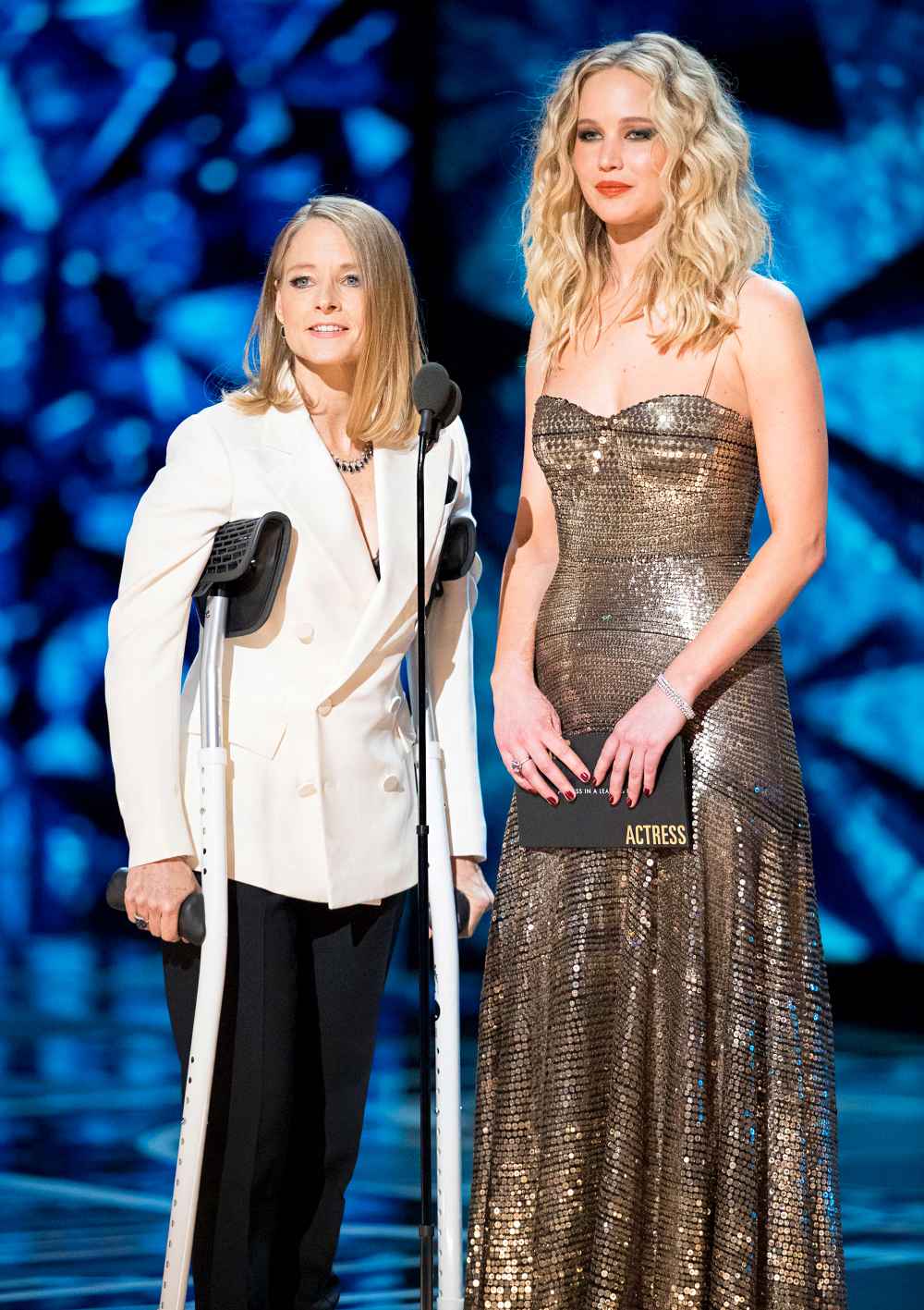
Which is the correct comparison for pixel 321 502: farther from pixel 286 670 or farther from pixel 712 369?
pixel 712 369

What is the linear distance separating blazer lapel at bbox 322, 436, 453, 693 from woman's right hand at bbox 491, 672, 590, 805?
0.21 m

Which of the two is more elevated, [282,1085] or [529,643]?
[529,643]

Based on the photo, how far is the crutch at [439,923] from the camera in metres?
2.19

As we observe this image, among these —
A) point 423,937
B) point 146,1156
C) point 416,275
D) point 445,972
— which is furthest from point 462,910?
point 416,275

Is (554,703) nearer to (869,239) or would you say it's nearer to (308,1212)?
(308,1212)

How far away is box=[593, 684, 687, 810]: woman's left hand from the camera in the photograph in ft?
7.38

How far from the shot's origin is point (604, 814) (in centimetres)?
229

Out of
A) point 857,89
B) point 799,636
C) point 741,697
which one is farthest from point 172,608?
point 857,89

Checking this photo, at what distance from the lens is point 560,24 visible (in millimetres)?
6441

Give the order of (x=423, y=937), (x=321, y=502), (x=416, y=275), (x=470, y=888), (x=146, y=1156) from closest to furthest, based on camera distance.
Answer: (x=423, y=937), (x=321, y=502), (x=470, y=888), (x=146, y=1156), (x=416, y=275)

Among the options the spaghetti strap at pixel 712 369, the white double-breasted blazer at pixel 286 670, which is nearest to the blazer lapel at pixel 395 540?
the white double-breasted blazer at pixel 286 670

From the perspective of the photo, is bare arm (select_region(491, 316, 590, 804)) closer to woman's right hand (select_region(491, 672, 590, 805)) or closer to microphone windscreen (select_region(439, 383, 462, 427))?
woman's right hand (select_region(491, 672, 590, 805))

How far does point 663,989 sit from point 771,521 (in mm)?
613

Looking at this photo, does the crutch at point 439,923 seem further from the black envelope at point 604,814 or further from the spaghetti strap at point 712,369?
the spaghetti strap at point 712,369
